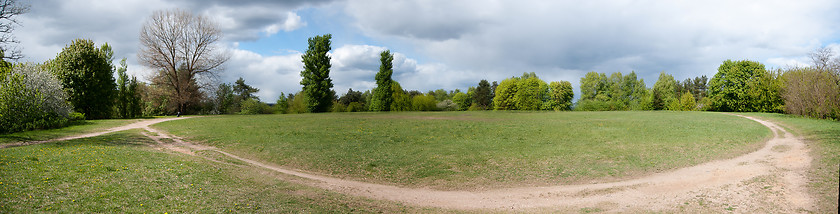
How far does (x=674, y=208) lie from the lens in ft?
32.3

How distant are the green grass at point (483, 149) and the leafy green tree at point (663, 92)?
56726 millimetres

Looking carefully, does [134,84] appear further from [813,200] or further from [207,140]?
[813,200]

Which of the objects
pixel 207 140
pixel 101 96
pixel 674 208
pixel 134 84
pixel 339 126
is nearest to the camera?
pixel 674 208

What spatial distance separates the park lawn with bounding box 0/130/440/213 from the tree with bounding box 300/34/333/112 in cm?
3897

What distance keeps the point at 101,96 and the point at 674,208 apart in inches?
1719

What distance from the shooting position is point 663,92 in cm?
8419

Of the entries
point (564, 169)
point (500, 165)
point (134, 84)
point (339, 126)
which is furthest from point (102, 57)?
point (564, 169)

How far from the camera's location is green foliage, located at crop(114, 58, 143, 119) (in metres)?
42.2

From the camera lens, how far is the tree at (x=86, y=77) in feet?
109

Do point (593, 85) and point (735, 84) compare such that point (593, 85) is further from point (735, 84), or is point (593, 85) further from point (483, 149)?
point (483, 149)

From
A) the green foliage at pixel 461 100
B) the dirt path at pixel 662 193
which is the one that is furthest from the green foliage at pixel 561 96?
the dirt path at pixel 662 193

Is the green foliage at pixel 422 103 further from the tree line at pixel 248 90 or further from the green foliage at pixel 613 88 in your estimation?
the green foliage at pixel 613 88

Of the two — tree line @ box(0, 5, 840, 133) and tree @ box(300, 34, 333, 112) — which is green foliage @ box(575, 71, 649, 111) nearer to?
tree line @ box(0, 5, 840, 133)

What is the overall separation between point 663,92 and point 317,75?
2861 inches
